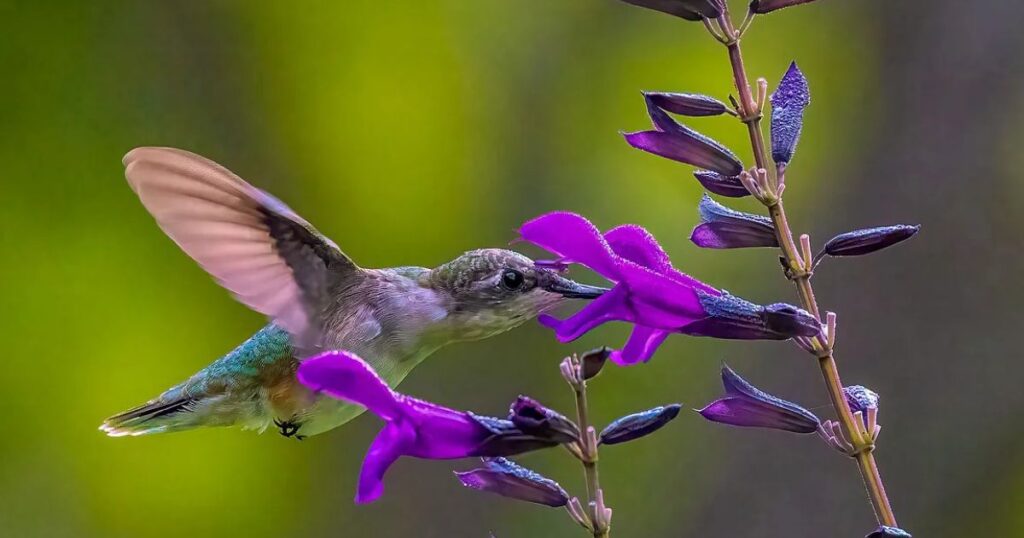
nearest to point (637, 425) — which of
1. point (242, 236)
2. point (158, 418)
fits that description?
point (242, 236)

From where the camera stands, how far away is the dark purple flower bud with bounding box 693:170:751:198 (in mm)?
1295

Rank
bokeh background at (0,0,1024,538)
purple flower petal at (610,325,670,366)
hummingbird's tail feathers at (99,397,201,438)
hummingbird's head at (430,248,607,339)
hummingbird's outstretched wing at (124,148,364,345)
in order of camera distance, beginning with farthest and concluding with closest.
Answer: bokeh background at (0,0,1024,538) → hummingbird's tail feathers at (99,397,201,438) → hummingbird's head at (430,248,607,339) → hummingbird's outstretched wing at (124,148,364,345) → purple flower petal at (610,325,670,366)

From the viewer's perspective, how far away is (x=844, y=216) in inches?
144

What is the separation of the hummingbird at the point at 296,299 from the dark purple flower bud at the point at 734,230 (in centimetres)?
41

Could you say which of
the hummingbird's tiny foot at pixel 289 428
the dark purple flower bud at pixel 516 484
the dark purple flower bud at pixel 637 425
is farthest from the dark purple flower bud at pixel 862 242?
the hummingbird's tiny foot at pixel 289 428

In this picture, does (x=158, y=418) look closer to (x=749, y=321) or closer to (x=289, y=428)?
(x=289, y=428)

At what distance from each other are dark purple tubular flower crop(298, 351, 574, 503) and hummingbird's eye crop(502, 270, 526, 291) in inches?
24.7

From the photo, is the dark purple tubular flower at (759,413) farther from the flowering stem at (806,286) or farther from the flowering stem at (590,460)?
the flowering stem at (590,460)

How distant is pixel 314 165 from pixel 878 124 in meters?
1.92

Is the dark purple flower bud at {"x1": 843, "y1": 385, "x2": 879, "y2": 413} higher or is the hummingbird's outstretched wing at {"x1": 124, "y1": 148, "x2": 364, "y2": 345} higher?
the hummingbird's outstretched wing at {"x1": 124, "y1": 148, "x2": 364, "y2": 345}

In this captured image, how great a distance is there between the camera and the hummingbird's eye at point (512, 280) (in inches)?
74.3

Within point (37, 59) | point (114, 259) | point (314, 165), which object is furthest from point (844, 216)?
point (37, 59)

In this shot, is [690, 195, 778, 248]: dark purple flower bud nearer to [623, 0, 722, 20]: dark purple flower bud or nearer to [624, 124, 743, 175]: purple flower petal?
[624, 124, 743, 175]: purple flower petal

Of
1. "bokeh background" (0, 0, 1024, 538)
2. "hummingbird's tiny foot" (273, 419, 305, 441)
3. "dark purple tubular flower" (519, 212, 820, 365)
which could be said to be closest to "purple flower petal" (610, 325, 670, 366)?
"dark purple tubular flower" (519, 212, 820, 365)
